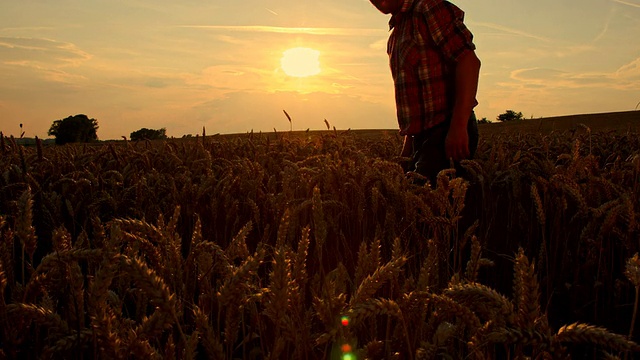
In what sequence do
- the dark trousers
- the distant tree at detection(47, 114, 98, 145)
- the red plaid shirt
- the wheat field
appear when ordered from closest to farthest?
the wheat field < the red plaid shirt < the dark trousers < the distant tree at detection(47, 114, 98, 145)

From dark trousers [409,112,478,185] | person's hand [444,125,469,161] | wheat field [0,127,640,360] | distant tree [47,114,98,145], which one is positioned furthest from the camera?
distant tree [47,114,98,145]

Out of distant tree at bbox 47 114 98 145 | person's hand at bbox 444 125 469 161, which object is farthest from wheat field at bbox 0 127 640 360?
distant tree at bbox 47 114 98 145

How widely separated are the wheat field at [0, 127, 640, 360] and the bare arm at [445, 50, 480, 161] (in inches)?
13.5

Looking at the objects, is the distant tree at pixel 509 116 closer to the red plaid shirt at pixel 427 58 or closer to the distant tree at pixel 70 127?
the distant tree at pixel 70 127

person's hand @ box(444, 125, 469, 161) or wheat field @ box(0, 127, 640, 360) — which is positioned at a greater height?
person's hand @ box(444, 125, 469, 161)

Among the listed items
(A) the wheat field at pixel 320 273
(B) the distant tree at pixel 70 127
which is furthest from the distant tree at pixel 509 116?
(A) the wheat field at pixel 320 273

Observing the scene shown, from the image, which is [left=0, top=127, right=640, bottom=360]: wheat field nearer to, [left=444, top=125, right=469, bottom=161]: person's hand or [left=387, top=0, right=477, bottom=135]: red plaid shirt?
[left=444, top=125, right=469, bottom=161]: person's hand

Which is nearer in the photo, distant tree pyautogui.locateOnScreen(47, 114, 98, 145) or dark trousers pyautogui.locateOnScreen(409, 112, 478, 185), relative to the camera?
dark trousers pyautogui.locateOnScreen(409, 112, 478, 185)

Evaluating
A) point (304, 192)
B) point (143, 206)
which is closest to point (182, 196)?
point (143, 206)

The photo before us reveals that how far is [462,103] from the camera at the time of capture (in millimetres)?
4301

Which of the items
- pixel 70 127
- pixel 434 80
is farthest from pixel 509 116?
pixel 434 80

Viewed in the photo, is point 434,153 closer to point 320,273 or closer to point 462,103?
point 462,103

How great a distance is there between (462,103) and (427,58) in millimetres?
540

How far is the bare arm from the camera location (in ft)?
14.0
